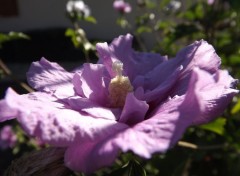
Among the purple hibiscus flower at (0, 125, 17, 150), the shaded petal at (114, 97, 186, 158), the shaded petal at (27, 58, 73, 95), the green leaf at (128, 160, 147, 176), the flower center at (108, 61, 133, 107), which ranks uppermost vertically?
the shaded petal at (27, 58, 73, 95)

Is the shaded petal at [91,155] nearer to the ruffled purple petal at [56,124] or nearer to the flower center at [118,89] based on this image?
the ruffled purple petal at [56,124]

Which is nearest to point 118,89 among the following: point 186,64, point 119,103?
point 119,103

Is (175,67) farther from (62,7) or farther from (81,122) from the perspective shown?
(62,7)

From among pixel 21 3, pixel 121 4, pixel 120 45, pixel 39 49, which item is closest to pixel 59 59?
pixel 39 49

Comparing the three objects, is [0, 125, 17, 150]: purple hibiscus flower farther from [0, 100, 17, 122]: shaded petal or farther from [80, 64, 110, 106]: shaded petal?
[0, 100, 17, 122]: shaded petal

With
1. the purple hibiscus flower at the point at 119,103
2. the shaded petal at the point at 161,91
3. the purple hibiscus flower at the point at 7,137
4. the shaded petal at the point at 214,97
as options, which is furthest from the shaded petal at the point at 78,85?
the purple hibiscus flower at the point at 7,137

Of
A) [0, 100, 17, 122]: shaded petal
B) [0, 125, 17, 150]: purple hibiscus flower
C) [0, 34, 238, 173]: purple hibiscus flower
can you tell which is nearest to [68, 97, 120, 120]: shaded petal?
[0, 34, 238, 173]: purple hibiscus flower
